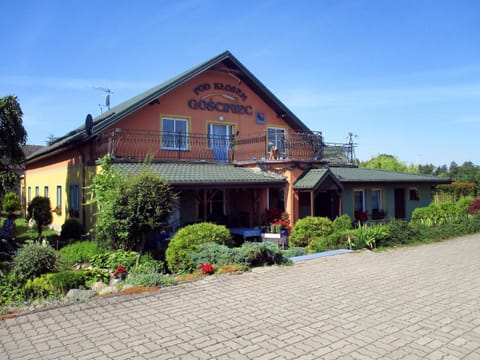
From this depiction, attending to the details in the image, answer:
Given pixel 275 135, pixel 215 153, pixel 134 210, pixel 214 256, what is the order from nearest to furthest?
pixel 214 256
pixel 134 210
pixel 215 153
pixel 275 135

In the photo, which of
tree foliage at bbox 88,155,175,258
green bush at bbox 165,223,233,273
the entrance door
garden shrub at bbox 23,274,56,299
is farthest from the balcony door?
garden shrub at bbox 23,274,56,299

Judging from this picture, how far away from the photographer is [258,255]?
33.2ft

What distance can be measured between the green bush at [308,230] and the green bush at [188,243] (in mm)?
4028

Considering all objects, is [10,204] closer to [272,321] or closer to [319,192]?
[319,192]

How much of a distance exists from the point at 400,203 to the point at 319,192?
7.58 meters

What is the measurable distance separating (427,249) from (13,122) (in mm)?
15223

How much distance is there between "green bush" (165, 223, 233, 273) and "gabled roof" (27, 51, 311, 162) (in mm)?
6100

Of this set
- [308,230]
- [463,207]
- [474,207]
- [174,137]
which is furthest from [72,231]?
[474,207]

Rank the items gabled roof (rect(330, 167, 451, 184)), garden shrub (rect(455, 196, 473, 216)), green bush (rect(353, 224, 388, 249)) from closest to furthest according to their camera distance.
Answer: green bush (rect(353, 224, 388, 249)) → gabled roof (rect(330, 167, 451, 184)) → garden shrub (rect(455, 196, 473, 216))

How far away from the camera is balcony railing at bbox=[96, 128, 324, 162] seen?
15.7 meters

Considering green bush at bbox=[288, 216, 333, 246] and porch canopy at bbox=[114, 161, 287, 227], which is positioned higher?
porch canopy at bbox=[114, 161, 287, 227]

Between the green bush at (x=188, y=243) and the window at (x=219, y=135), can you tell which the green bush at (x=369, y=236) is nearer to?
the green bush at (x=188, y=243)

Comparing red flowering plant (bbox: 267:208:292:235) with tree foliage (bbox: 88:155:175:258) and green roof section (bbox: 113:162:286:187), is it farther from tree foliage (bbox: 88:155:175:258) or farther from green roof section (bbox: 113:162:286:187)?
tree foliage (bbox: 88:155:175:258)

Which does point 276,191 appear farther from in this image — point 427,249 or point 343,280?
point 343,280
